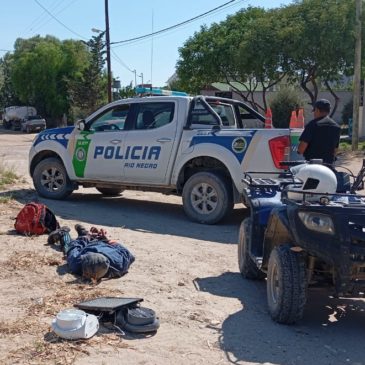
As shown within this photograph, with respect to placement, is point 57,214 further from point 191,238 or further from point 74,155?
point 191,238

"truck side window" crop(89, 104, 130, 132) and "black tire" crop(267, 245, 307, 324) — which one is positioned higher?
"truck side window" crop(89, 104, 130, 132)

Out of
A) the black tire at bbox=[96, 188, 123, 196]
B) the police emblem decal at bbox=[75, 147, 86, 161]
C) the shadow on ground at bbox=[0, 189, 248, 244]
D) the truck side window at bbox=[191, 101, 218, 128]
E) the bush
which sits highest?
the bush

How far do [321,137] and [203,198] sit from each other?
2387mm

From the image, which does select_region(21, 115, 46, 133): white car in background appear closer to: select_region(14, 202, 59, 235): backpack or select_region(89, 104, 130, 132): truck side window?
select_region(89, 104, 130, 132): truck side window

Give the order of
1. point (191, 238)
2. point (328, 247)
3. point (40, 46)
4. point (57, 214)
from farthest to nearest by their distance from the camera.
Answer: point (40, 46) → point (57, 214) → point (191, 238) → point (328, 247)

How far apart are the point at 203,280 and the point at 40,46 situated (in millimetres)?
61182

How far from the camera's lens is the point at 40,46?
6369 centimetres

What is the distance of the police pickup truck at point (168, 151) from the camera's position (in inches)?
355

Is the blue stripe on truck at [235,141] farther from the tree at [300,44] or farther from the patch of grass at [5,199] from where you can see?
the tree at [300,44]

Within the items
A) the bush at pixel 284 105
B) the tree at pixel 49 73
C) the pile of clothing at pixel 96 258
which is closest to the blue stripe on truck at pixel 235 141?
the pile of clothing at pixel 96 258

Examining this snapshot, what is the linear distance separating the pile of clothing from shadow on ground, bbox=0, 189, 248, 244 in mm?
2072

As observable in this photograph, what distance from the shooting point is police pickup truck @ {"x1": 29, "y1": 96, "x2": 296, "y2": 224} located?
355 inches

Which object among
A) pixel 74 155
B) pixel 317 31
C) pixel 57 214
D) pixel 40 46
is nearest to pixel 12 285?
pixel 57 214

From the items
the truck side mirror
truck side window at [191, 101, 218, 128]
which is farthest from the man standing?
the truck side mirror
